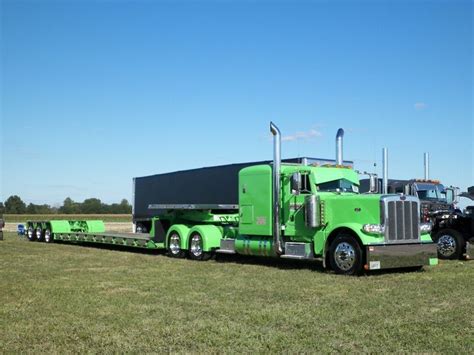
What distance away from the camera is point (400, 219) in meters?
12.8

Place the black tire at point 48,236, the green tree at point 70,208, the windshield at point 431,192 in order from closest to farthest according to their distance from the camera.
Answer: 1. the windshield at point 431,192
2. the black tire at point 48,236
3. the green tree at point 70,208

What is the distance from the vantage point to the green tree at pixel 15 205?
347 feet

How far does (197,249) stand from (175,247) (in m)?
1.16

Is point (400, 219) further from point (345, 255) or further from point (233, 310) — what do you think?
point (233, 310)

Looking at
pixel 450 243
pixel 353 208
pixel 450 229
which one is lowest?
pixel 450 243

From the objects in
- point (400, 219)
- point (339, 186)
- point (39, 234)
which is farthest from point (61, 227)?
point (400, 219)

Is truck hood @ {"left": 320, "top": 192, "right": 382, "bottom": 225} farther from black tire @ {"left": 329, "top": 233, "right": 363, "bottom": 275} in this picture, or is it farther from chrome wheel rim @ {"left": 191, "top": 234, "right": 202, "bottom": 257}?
chrome wheel rim @ {"left": 191, "top": 234, "right": 202, "bottom": 257}

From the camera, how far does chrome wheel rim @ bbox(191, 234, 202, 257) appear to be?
1672 centimetres

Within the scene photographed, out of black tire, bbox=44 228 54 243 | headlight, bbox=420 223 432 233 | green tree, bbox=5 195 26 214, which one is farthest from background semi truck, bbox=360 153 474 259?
green tree, bbox=5 195 26 214

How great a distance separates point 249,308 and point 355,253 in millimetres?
4556

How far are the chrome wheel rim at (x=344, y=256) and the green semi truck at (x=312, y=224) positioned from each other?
0.02m

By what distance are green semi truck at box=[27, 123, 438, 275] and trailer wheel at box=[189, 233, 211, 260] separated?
28mm

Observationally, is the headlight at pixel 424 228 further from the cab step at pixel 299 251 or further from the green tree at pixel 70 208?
the green tree at pixel 70 208

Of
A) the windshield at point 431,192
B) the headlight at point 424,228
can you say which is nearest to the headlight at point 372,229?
the headlight at point 424,228
